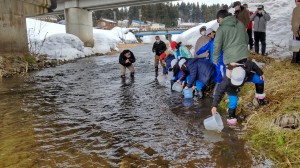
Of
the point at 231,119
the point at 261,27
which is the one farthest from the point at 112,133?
the point at 261,27

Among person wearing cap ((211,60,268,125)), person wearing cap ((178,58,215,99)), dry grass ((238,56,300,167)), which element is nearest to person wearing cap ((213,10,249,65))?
person wearing cap ((211,60,268,125))

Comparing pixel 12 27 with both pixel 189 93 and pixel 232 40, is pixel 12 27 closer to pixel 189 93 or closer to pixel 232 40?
pixel 189 93

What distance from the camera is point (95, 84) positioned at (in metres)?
10.3

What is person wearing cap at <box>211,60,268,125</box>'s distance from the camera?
483 cm

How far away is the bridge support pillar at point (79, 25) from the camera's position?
31275mm

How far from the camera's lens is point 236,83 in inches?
191

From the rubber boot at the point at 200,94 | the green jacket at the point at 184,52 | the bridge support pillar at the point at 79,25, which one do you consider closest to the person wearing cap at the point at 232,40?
the rubber boot at the point at 200,94

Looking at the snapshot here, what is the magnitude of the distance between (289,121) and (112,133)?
2.85 m

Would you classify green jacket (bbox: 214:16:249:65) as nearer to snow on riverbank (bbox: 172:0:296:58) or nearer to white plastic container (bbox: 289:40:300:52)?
white plastic container (bbox: 289:40:300:52)

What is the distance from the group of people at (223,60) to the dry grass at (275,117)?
0.34m

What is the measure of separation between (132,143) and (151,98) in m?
3.28

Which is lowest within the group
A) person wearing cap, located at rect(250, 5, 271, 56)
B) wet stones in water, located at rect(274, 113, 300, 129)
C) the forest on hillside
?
wet stones in water, located at rect(274, 113, 300, 129)

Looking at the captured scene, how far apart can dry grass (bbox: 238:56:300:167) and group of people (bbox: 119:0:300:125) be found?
0.34 metres

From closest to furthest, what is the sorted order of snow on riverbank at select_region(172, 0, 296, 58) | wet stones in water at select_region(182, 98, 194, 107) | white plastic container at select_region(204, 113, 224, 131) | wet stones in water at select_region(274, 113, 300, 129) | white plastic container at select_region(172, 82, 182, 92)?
wet stones in water at select_region(274, 113, 300, 129)
white plastic container at select_region(204, 113, 224, 131)
wet stones in water at select_region(182, 98, 194, 107)
white plastic container at select_region(172, 82, 182, 92)
snow on riverbank at select_region(172, 0, 296, 58)
